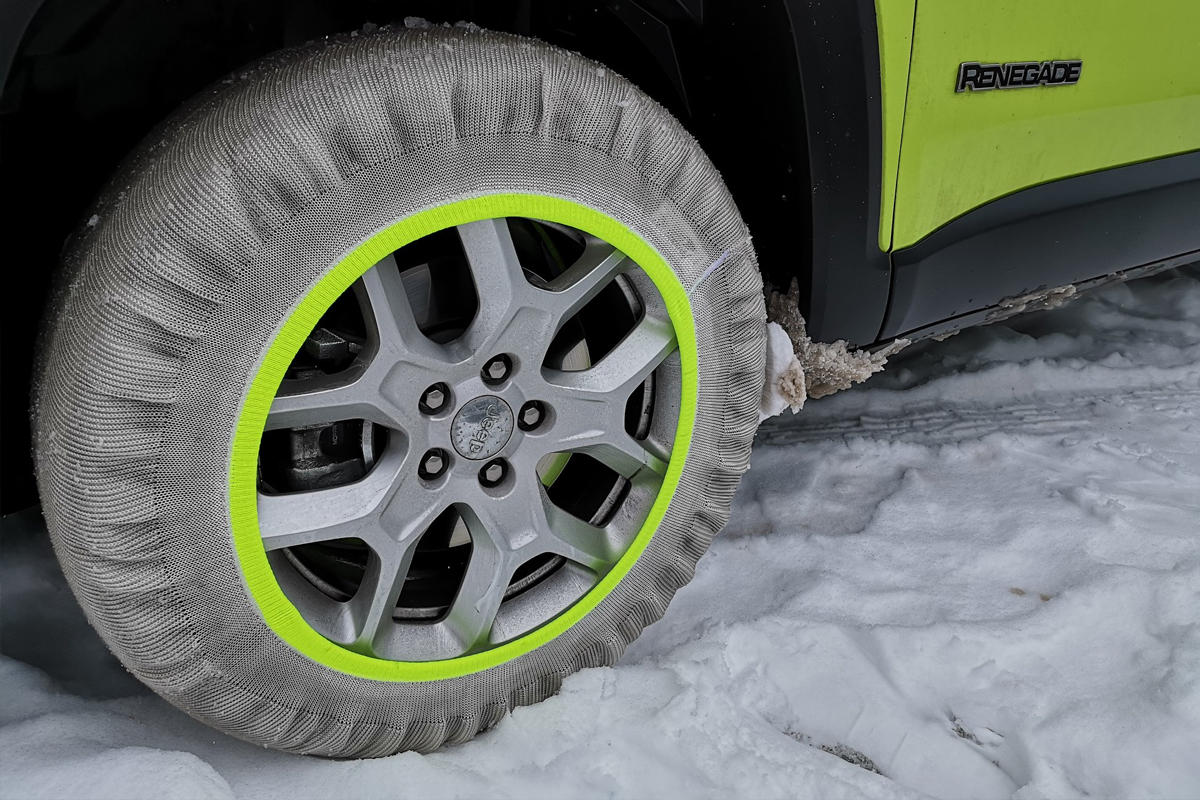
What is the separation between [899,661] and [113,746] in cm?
120

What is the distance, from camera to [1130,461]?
7.15ft

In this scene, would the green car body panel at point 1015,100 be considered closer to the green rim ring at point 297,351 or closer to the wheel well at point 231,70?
the wheel well at point 231,70

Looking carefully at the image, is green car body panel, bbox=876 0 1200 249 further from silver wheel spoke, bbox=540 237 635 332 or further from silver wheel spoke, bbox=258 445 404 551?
silver wheel spoke, bbox=258 445 404 551

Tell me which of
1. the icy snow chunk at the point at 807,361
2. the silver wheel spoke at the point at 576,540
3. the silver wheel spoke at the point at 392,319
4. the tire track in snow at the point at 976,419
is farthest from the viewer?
the tire track in snow at the point at 976,419

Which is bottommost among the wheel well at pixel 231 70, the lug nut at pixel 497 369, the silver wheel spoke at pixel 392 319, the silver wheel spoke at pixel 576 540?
the silver wheel spoke at pixel 576 540

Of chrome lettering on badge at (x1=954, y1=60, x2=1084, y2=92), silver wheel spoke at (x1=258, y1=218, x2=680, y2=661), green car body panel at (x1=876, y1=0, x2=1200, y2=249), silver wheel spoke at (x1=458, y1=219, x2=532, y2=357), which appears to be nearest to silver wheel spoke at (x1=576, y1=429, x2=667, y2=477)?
silver wheel spoke at (x1=258, y1=218, x2=680, y2=661)

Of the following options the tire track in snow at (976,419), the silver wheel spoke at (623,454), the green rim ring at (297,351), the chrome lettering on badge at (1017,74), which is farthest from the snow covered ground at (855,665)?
the chrome lettering on badge at (1017,74)

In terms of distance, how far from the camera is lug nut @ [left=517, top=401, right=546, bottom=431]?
52.5 inches

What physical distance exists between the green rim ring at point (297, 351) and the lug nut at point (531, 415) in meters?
0.23

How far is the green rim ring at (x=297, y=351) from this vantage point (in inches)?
44.0

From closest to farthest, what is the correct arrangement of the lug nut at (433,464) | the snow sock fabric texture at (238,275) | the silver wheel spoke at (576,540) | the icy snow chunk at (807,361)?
the snow sock fabric texture at (238,275), the lug nut at (433,464), the silver wheel spoke at (576,540), the icy snow chunk at (807,361)

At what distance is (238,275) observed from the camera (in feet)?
3.55

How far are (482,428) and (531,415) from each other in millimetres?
93

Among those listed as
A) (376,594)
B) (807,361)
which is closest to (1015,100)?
(807,361)
